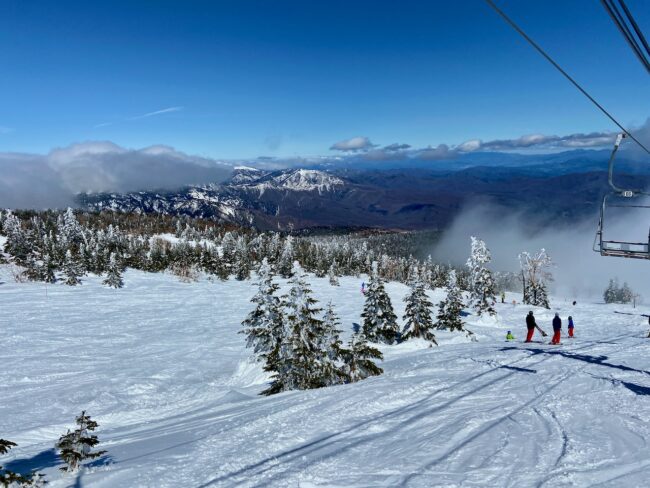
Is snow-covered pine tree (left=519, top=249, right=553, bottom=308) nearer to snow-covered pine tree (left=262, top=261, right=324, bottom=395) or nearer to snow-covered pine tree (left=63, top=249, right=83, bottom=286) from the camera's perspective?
snow-covered pine tree (left=262, top=261, right=324, bottom=395)

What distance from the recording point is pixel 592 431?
8.52 meters

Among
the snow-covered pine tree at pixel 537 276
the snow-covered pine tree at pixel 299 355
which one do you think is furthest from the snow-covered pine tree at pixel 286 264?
the snow-covered pine tree at pixel 299 355

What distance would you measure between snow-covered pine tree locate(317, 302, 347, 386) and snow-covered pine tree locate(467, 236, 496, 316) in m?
29.7

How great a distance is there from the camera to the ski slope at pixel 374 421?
23.7ft

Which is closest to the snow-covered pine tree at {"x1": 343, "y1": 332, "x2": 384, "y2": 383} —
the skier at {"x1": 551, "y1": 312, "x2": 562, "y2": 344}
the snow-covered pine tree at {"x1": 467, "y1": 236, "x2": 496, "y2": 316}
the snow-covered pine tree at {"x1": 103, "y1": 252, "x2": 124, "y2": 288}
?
the skier at {"x1": 551, "y1": 312, "x2": 562, "y2": 344}

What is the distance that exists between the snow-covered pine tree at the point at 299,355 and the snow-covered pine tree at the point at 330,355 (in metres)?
0.18

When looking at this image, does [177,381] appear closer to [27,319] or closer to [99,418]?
[99,418]

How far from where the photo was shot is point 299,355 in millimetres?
18000

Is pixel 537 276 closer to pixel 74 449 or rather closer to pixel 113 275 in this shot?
pixel 74 449

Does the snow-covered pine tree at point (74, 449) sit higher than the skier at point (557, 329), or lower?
higher

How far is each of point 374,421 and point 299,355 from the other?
27.3 feet

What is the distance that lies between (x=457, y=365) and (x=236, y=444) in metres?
9.93

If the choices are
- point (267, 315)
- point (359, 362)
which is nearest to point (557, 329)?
point (359, 362)

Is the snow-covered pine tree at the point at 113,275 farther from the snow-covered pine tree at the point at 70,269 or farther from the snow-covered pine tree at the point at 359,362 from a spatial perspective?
the snow-covered pine tree at the point at 359,362
